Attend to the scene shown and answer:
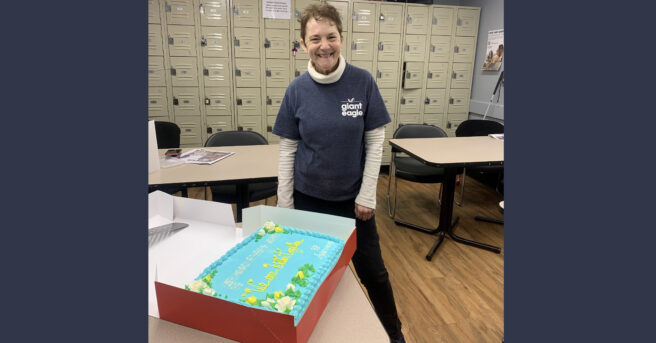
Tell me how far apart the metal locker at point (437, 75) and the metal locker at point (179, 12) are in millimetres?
3067

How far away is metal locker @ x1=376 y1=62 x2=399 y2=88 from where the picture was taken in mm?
4922

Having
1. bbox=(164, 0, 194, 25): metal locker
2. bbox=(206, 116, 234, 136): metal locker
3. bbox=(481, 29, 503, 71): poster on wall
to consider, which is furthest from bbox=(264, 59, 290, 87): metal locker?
bbox=(481, 29, 503, 71): poster on wall

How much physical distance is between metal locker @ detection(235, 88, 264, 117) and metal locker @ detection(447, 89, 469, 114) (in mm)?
2644

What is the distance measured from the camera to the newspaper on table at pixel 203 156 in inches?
95.7

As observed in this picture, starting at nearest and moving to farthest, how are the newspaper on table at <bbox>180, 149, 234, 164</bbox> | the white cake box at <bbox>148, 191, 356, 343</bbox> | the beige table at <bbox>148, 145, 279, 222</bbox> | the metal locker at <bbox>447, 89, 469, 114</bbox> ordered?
the white cake box at <bbox>148, 191, 356, 343</bbox>, the beige table at <bbox>148, 145, 279, 222</bbox>, the newspaper on table at <bbox>180, 149, 234, 164</bbox>, the metal locker at <bbox>447, 89, 469, 114</bbox>

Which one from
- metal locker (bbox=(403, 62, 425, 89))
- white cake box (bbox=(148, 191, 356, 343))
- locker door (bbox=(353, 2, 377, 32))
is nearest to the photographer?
white cake box (bbox=(148, 191, 356, 343))

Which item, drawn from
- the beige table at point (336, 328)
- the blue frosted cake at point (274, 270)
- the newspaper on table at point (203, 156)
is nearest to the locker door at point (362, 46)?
the newspaper on table at point (203, 156)

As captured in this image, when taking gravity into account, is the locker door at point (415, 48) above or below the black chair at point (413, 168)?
above

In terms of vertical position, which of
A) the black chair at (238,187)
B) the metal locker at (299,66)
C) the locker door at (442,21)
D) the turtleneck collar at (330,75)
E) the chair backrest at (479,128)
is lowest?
the black chair at (238,187)

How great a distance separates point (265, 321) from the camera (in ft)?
2.04

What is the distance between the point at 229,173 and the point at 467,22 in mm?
4256

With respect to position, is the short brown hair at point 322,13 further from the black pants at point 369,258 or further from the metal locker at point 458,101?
the metal locker at point 458,101

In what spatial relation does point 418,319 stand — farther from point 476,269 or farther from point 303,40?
point 303,40

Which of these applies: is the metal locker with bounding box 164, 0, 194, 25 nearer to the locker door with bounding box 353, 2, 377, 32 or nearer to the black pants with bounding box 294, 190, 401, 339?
the locker door with bounding box 353, 2, 377, 32
